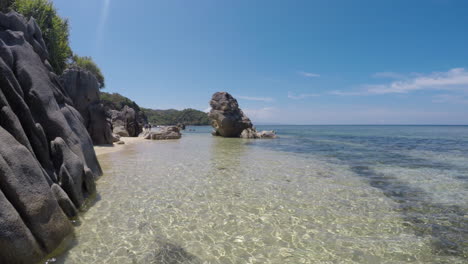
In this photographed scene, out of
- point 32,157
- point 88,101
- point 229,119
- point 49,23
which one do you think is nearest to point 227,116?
point 229,119

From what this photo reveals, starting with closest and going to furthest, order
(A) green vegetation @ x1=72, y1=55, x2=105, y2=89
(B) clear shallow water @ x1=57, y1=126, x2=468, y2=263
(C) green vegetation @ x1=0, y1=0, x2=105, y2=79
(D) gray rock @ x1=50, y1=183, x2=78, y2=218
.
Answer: (B) clear shallow water @ x1=57, y1=126, x2=468, y2=263 < (D) gray rock @ x1=50, y1=183, x2=78, y2=218 < (C) green vegetation @ x1=0, y1=0, x2=105, y2=79 < (A) green vegetation @ x1=72, y1=55, x2=105, y2=89

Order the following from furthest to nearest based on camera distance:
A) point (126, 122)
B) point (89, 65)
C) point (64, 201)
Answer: point (89, 65)
point (126, 122)
point (64, 201)

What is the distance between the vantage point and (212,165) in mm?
17438

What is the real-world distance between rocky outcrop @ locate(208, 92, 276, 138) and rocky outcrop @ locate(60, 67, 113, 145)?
89.4 ft

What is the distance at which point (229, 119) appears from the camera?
5172 cm

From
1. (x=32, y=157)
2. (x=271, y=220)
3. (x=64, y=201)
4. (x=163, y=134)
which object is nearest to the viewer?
(x=32, y=157)

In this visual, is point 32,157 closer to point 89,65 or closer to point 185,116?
point 89,65

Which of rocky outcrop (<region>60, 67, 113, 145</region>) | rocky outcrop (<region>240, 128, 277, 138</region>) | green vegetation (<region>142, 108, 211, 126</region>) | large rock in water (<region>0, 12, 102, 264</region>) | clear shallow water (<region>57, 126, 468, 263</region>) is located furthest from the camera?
green vegetation (<region>142, 108, 211, 126</region>)

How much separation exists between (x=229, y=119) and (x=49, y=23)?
33.6 meters

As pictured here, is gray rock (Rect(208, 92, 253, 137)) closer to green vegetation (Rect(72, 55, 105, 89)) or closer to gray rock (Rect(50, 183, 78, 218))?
green vegetation (Rect(72, 55, 105, 89))

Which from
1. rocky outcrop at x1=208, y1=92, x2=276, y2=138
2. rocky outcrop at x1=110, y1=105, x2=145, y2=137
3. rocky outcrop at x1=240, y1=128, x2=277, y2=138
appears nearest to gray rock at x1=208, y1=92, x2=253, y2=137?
rocky outcrop at x1=208, y1=92, x2=276, y2=138

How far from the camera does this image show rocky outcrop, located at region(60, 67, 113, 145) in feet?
74.9

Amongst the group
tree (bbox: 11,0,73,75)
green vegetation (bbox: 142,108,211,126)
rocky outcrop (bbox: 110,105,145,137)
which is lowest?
rocky outcrop (bbox: 110,105,145,137)

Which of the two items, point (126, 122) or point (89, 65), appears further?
point (89, 65)
